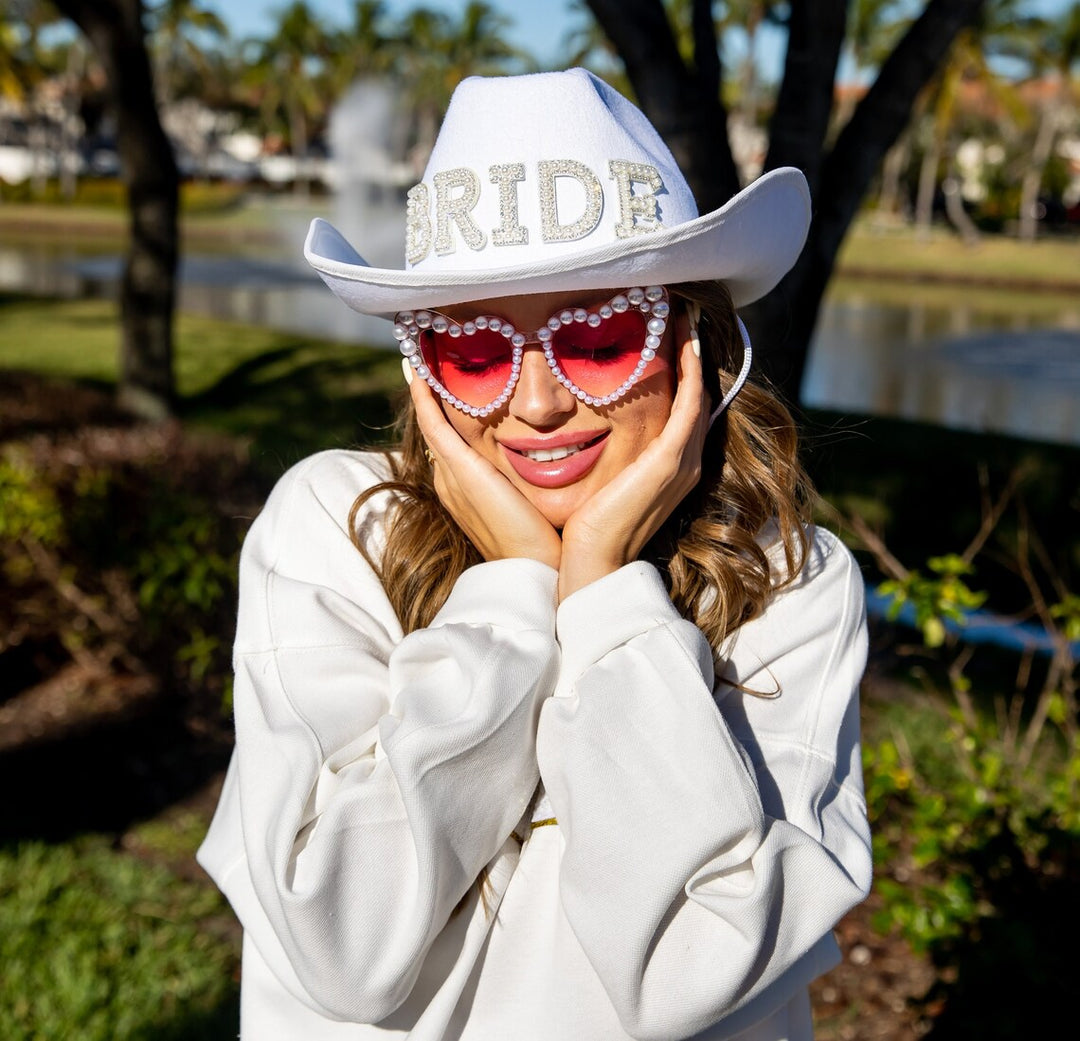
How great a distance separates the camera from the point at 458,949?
1.66 m

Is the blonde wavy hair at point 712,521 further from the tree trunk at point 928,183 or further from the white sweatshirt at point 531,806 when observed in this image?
the tree trunk at point 928,183

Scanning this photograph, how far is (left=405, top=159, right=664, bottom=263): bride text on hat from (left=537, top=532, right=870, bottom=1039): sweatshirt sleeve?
1.60ft

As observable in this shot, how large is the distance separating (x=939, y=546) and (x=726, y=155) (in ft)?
13.5

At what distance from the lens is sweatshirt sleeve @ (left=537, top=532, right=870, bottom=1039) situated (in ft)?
4.96

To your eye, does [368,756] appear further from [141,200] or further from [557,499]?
[141,200]

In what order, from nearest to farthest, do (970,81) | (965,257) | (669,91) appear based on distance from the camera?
1. (669,91)
2. (965,257)
3. (970,81)

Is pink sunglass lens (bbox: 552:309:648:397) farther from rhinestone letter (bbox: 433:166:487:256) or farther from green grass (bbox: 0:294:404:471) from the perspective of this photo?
green grass (bbox: 0:294:404:471)

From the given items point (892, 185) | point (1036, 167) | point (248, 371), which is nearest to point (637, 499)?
point (248, 371)

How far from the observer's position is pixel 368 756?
1689 mm

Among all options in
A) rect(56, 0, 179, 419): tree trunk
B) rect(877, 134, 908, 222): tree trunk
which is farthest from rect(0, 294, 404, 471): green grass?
rect(877, 134, 908, 222): tree trunk

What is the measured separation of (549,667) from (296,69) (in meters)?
72.3

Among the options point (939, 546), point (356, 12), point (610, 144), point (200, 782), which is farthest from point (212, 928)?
point (356, 12)

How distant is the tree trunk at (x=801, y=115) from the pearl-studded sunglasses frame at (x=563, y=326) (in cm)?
187

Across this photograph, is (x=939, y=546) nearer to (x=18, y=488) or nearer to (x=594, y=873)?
(x=18, y=488)
